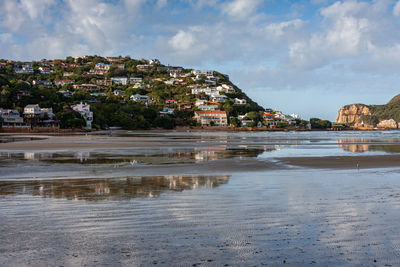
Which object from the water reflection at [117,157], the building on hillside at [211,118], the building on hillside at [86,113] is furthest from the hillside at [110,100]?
the water reflection at [117,157]

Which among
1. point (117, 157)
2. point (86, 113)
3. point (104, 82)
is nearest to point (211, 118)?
point (86, 113)

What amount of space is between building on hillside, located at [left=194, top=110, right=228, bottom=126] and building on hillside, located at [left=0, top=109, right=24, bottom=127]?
58955 millimetres

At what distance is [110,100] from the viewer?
126m

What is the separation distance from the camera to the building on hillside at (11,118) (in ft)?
254

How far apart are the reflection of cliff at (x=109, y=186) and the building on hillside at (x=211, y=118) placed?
108007 millimetres

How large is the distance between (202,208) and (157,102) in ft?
447

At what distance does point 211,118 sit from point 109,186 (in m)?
112

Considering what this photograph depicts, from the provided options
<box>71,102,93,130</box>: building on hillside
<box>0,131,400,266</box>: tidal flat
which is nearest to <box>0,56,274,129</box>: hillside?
<box>71,102,93,130</box>: building on hillside

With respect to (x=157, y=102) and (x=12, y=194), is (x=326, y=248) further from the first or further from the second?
(x=157, y=102)

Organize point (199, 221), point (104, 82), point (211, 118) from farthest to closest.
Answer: point (104, 82), point (211, 118), point (199, 221)

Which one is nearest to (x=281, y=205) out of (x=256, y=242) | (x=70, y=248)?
(x=256, y=242)

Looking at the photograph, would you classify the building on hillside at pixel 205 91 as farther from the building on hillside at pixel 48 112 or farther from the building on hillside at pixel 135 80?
the building on hillside at pixel 48 112

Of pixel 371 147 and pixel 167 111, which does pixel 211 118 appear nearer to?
pixel 167 111

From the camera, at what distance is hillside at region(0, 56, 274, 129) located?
84656 millimetres
